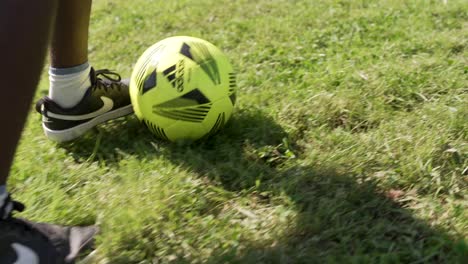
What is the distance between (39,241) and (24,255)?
8 centimetres

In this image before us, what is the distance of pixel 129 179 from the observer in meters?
2.09

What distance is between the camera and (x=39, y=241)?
1.68m

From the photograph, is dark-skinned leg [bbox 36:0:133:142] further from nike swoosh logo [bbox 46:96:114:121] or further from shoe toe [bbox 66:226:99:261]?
shoe toe [bbox 66:226:99:261]

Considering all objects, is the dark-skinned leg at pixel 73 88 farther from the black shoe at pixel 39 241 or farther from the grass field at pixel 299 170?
the black shoe at pixel 39 241

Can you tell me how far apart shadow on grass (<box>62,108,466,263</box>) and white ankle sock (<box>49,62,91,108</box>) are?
215mm

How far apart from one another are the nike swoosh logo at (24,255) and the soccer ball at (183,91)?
87 cm

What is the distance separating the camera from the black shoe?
1.58m

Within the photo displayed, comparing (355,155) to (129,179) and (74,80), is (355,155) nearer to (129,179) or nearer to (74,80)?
(129,179)

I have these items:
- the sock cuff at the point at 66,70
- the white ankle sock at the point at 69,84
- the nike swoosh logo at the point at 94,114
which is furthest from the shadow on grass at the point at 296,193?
the sock cuff at the point at 66,70

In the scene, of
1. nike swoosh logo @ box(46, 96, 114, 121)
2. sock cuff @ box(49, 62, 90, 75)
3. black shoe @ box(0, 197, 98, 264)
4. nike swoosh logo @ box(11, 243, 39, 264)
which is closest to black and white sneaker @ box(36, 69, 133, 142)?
nike swoosh logo @ box(46, 96, 114, 121)

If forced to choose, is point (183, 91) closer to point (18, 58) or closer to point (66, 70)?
point (66, 70)

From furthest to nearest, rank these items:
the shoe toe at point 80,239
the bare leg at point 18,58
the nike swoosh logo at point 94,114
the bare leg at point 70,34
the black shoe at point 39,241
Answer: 1. the nike swoosh logo at point 94,114
2. the bare leg at point 70,34
3. the shoe toe at point 80,239
4. the black shoe at point 39,241
5. the bare leg at point 18,58

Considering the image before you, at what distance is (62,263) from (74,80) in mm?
932

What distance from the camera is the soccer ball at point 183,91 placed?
2.31 meters
